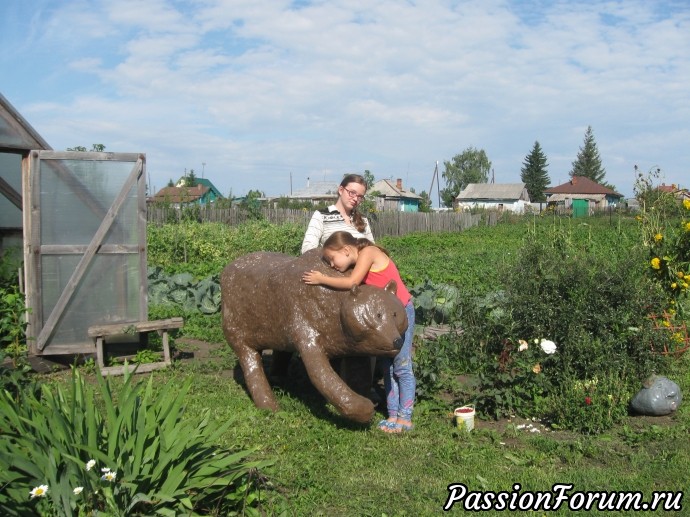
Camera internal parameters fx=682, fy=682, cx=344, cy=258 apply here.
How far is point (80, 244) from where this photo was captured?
7.82 metres

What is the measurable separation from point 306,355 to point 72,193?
4230mm

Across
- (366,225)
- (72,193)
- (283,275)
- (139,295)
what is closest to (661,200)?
(366,225)

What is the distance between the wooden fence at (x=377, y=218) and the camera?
2254 cm

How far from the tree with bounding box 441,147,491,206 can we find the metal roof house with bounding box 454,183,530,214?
8335 millimetres

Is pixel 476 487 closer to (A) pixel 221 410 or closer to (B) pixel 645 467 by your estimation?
(B) pixel 645 467

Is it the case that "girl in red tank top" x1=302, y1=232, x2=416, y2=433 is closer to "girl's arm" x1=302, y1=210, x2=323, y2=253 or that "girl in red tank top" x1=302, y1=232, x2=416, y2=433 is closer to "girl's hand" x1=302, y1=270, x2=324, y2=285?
"girl's hand" x1=302, y1=270, x2=324, y2=285

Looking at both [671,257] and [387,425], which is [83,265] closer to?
[387,425]

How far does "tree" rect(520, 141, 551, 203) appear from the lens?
82.4 m

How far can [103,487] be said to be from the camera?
3.21m

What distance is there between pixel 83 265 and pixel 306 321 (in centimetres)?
375

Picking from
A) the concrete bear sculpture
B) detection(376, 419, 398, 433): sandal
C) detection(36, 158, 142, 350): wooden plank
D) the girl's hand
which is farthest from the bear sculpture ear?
detection(36, 158, 142, 350): wooden plank

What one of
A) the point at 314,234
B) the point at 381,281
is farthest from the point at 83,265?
the point at 381,281

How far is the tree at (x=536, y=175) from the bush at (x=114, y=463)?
81.6m

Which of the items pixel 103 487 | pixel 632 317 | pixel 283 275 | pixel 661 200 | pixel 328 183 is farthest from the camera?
pixel 328 183
